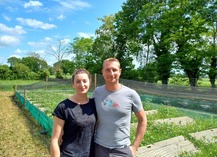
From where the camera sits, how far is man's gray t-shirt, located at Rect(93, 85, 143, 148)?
2078mm

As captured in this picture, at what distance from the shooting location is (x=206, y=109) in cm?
935

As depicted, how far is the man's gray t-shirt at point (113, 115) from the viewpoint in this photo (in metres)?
2.08

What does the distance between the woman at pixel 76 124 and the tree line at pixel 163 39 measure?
1543 cm

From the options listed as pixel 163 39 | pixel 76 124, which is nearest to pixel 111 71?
pixel 76 124

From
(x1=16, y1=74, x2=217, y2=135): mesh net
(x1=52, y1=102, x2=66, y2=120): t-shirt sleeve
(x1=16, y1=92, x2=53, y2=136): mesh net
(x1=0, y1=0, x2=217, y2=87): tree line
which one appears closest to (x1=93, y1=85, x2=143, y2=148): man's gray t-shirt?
(x1=52, y1=102, x2=66, y2=120): t-shirt sleeve

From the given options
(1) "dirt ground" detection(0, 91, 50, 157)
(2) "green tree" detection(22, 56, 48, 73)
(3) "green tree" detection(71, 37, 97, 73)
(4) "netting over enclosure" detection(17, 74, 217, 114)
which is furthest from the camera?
(2) "green tree" detection(22, 56, 48, 73)

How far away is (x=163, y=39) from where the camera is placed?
2062cm

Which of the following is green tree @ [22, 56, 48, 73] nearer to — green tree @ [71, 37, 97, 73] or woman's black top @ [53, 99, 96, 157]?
green tree @ [71, 37, 97, 73]

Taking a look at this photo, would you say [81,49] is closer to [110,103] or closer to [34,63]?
[34,63]

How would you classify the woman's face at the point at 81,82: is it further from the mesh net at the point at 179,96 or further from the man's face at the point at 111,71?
the mesh net at the point at 179,96

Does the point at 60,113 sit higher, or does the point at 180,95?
the point at 60,113

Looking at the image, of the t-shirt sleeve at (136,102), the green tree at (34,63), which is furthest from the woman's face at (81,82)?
the green tree at (34,63)

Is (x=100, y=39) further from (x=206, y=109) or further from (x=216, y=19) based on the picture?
(x=206, y=109)

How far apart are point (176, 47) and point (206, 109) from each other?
11.8 metres
